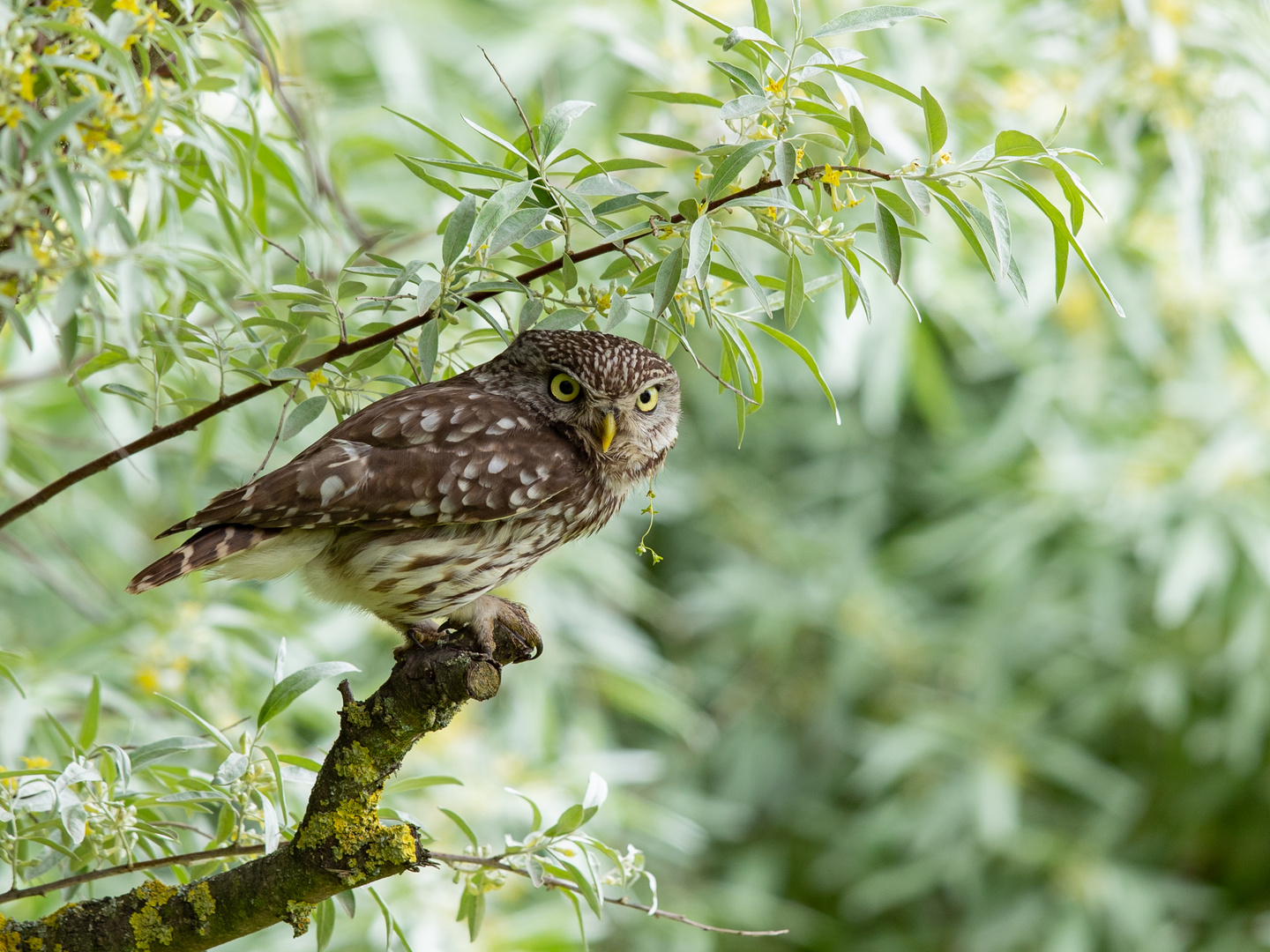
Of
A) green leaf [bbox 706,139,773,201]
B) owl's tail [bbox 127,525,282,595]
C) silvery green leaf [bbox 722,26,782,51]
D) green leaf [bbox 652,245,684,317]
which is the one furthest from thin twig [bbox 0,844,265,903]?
silvery green leaf [bbox 722,26,782,51]

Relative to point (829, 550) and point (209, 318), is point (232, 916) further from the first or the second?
point (829, 550)

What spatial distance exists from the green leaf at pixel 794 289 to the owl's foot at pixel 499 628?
0.51m

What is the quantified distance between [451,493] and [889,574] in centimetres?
316

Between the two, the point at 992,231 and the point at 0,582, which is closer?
the point at 992,231

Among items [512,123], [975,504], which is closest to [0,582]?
[512,123]

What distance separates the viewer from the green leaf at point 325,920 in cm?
125

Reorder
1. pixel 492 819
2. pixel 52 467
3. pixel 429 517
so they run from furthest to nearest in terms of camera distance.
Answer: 1. pixel 492 819
2. pixel 52 467
3. pixel 429 517

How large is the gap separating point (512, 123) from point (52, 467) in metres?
1.52

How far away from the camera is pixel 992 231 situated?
1073 millimetres

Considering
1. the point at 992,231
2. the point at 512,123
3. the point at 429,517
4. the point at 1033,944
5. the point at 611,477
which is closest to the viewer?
the point at 992,231

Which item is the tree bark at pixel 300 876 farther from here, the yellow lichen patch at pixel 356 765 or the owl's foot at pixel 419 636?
the owl's foot at pixel 419 636

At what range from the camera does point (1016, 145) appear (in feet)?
3.54

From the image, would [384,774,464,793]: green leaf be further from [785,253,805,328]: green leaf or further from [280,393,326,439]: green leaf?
[785,253,805,328]: green leaf

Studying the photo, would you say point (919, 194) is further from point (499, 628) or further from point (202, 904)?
point (202, 904)
